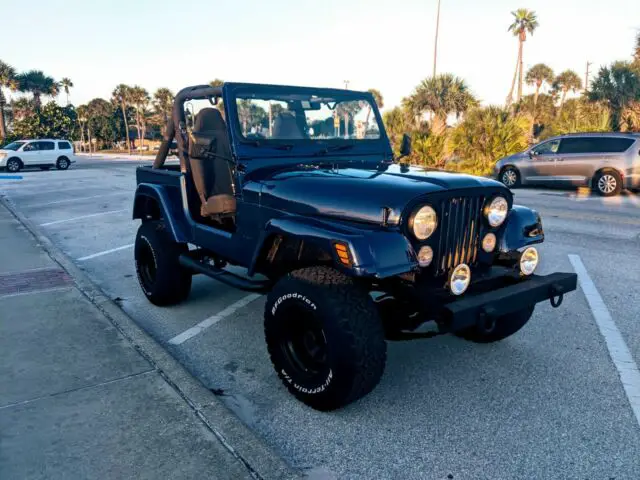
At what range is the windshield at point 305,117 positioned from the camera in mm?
4121

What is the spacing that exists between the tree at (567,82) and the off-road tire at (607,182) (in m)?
64.8

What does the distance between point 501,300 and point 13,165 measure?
93.0 feet

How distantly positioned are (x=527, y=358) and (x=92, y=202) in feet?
40.3

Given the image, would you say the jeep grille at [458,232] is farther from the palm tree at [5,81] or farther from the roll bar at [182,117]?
the palm tree at [5,81]

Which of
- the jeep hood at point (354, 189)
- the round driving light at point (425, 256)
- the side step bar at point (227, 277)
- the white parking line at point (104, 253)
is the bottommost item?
the white parking line at point (104, 253)

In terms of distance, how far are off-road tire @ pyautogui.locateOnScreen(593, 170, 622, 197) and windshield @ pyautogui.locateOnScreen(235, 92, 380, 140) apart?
11.0m

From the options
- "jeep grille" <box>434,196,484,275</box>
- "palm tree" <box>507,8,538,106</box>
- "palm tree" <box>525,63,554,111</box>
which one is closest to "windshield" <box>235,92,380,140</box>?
"jeep grille" <box>434,196,484,275</box>

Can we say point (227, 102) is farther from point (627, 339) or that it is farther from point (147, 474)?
point (627, 339)

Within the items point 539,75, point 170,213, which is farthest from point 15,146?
point 539,75

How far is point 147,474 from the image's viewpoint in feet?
7.98

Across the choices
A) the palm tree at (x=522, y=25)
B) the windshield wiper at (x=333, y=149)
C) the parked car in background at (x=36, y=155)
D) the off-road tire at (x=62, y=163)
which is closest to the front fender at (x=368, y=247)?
the windshield wiper at (x=333, y=149)

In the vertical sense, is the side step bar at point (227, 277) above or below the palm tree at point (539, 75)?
below

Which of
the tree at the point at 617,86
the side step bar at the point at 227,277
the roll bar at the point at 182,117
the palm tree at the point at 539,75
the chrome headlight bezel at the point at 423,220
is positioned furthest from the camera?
the palm tree at the point at 539,75

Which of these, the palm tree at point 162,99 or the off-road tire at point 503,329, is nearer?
the off-road tire at point 503,329
